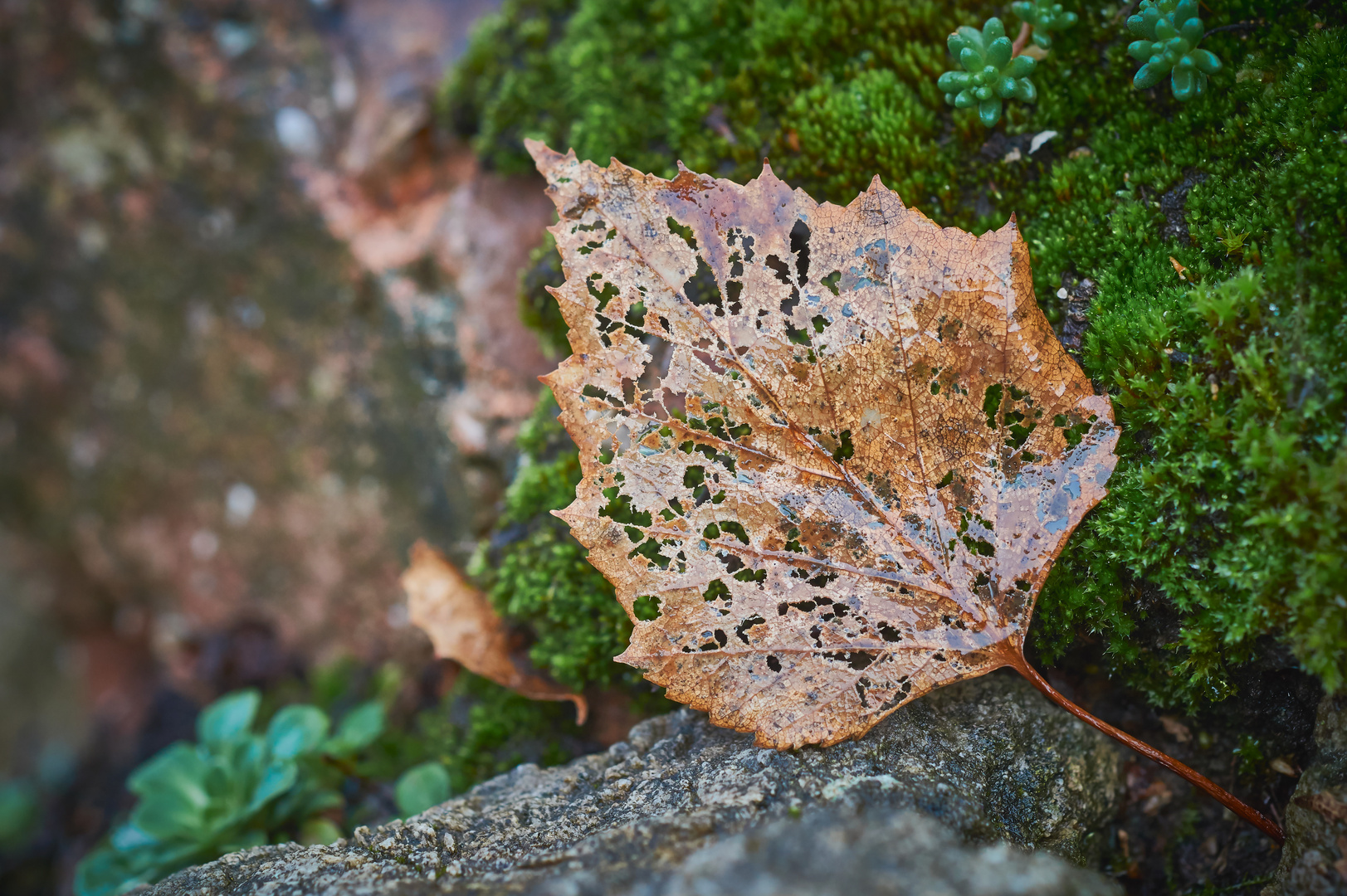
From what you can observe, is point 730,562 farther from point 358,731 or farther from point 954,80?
point 358,731

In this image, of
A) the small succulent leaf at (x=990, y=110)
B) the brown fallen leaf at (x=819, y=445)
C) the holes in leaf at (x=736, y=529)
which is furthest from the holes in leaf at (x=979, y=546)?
the small succulent leaf at (x=990, y=110)

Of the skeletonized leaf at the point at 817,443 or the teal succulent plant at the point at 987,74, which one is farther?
the teal succulent plant at the point at 987,74

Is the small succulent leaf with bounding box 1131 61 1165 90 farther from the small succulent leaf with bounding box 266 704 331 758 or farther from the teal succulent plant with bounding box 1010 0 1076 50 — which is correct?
the small succulent leaf with bounding box 266 704 331 758

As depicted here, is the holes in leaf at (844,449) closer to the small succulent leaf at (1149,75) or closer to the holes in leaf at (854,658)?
the holes in leaf at (854,658)

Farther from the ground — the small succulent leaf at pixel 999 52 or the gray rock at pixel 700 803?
the small succulent leaf at pixel 999 52

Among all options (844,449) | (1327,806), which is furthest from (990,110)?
(1327,806)

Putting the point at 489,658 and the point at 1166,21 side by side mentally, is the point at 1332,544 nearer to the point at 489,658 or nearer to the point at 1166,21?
the point at 1166,21
